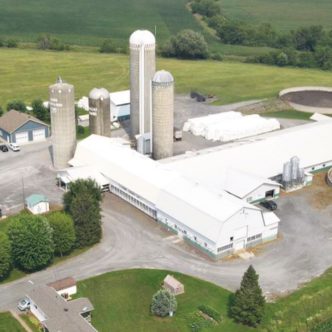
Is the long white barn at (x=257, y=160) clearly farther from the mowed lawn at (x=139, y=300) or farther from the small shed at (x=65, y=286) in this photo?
the small shed at (x=65, y=286)

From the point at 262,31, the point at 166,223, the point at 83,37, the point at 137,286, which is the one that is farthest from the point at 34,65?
the point at 137,286

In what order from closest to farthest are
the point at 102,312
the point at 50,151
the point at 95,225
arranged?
the point at 102,312 < the point at 95,225 < the point at 50,151

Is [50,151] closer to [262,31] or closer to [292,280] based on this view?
[292,280]

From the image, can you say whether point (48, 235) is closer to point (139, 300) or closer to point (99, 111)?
point (139, 300)

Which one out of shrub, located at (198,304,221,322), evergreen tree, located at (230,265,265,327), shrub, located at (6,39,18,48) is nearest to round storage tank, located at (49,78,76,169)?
shrub, located at (198,304,221,322)

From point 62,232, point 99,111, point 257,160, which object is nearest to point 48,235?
point 62,232

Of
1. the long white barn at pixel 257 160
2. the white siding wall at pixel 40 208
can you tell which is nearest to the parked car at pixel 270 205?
the long white barn at pixel 257 160

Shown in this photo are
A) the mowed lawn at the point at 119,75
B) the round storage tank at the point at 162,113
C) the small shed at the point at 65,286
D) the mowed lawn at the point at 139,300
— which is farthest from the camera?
the mowed lawn at the point at 119,75
